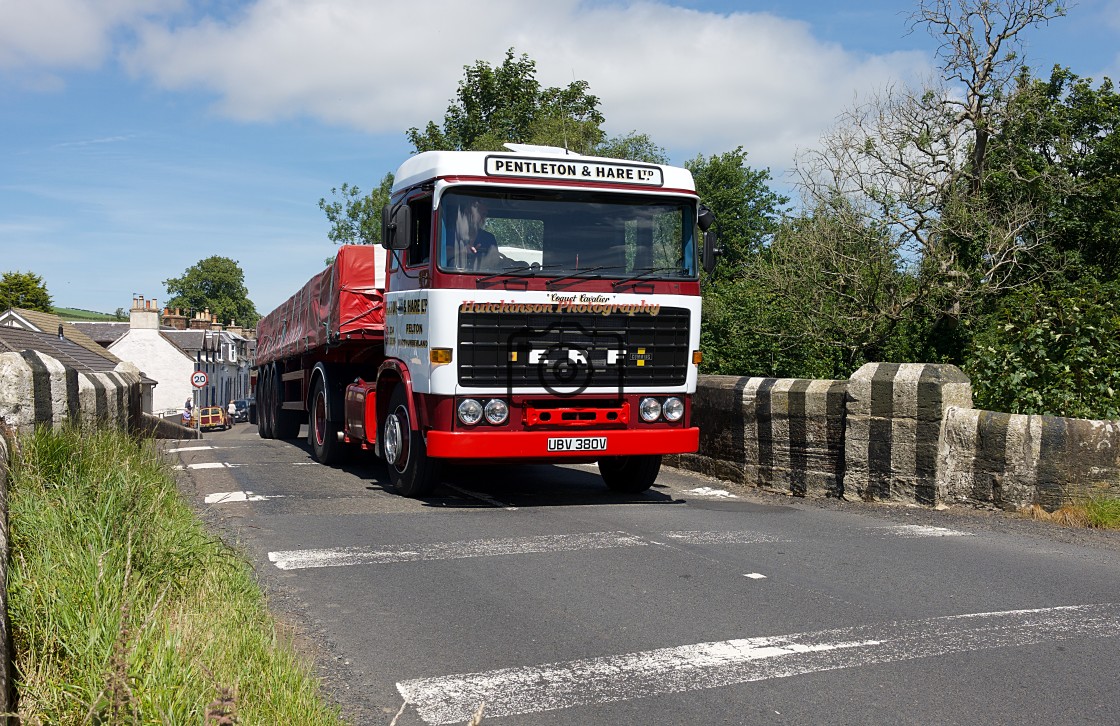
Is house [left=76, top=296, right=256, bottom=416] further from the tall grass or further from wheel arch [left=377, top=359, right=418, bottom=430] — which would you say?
the tall grass

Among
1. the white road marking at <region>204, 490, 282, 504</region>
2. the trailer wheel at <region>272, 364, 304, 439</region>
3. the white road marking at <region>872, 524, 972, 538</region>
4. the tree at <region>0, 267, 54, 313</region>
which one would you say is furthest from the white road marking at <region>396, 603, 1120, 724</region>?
the tree at <region>0, 267, 54, 313</region>

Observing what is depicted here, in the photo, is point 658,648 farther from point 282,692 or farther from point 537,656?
point 282,692

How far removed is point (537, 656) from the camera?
4789 millimetres

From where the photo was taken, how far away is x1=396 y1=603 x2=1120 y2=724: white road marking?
4.23 meters

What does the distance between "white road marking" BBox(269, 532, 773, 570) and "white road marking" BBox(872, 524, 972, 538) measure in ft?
3.63

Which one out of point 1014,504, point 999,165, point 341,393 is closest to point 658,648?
point 1014,504

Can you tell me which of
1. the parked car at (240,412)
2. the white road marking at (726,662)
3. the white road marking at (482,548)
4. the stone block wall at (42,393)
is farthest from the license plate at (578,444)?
the parked car at (240,412)

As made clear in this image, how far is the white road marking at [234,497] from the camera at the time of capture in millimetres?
9882

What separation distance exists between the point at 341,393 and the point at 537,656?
30.4ft

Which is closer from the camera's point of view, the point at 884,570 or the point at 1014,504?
the point at 884,570

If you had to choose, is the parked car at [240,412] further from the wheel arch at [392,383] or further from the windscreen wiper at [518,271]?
the windscreen wiper at [518,271]

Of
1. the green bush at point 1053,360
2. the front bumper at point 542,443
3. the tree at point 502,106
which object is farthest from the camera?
the tree at point 502,106

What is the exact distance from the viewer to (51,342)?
A: 44.9m

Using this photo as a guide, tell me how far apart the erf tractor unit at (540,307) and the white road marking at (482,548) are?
1.71m
